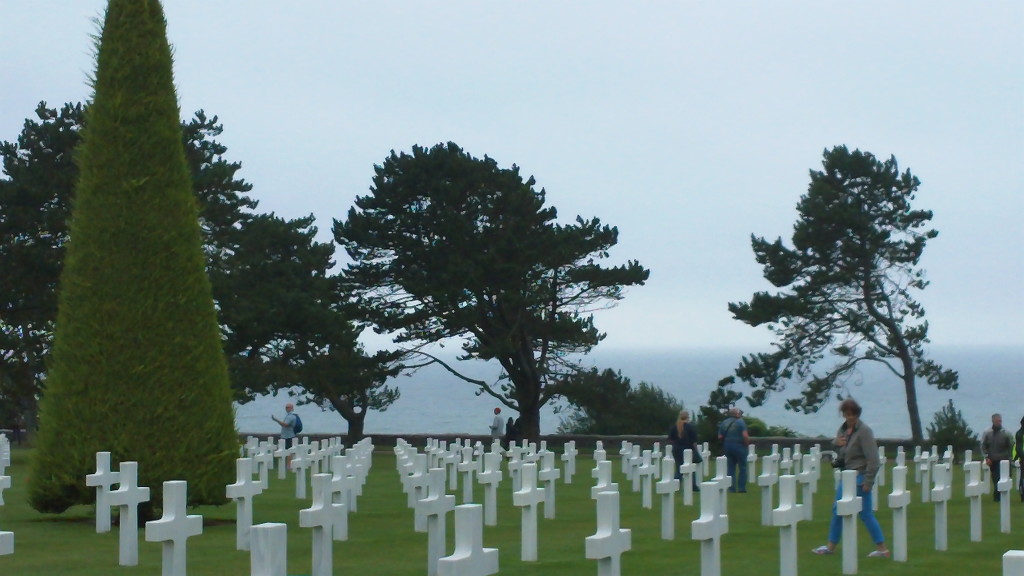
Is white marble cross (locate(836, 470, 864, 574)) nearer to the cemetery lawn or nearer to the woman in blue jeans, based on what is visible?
the cemetery lawn

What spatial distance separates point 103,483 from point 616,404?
86.5ft

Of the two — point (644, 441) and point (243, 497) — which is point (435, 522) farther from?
point (644, 441)

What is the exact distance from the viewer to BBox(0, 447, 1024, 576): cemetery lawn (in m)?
11.0

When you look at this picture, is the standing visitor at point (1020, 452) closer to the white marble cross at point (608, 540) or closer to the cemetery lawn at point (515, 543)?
the cemetery lawn at point (515, 543)

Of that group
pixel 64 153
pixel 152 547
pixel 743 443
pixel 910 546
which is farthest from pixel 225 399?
pixel 64 153

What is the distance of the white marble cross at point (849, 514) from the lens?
10750 millimetres

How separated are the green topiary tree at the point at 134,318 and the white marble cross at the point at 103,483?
1.71 ft

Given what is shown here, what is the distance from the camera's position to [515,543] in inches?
513

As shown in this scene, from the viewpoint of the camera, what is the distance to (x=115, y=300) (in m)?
14.1

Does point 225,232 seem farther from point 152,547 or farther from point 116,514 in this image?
point 152,547

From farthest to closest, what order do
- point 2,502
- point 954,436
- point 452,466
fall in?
point 954,436 → point 452,466 → point 2,502

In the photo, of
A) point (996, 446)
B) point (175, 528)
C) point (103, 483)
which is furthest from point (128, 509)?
point (996, 446)

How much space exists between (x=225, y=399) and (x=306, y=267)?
22645 mm

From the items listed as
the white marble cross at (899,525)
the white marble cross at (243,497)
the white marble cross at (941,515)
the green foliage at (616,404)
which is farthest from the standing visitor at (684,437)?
the green foliage at (616,404)
